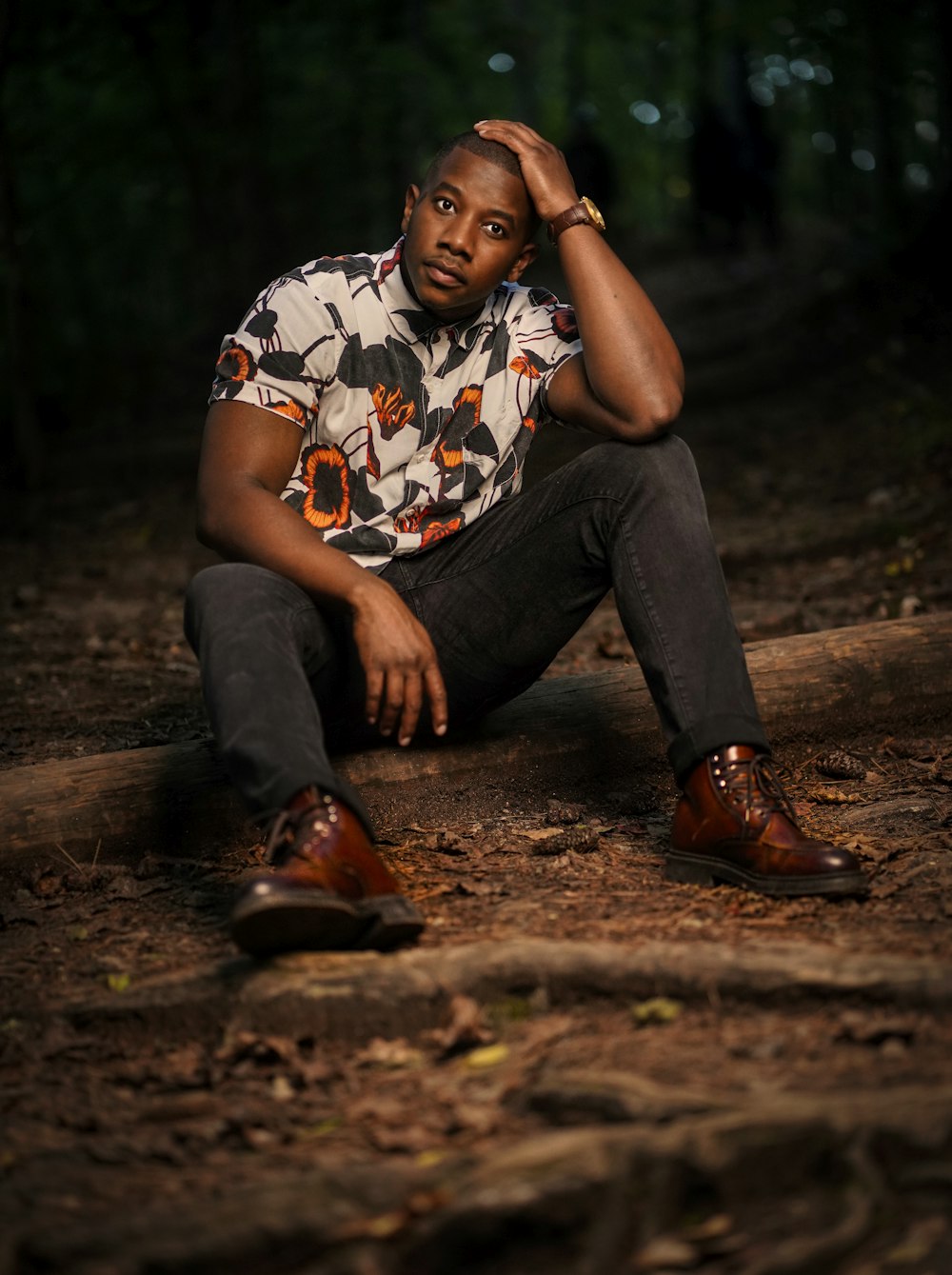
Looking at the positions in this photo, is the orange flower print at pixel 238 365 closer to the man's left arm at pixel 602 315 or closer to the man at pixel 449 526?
the man at pixel 449 526

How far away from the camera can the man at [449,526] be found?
9.22ft

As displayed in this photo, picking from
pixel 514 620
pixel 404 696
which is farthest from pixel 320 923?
pixel 514 620

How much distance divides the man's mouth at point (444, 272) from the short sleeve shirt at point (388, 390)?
13 cm

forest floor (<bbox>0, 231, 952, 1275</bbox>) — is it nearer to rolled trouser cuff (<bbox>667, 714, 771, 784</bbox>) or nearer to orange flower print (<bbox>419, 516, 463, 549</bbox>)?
rolled trouser cuff (<bbox>667, 714, 771, 784</bbox>)

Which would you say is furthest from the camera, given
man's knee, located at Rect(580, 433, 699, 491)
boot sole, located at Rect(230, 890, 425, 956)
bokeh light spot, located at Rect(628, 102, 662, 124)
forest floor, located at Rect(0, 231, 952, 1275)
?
bokeh light spot, located at Rect(628, 102, 662, 124)

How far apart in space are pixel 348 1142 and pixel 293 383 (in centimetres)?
179

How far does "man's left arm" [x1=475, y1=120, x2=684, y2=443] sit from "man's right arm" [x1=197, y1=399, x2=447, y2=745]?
0.74 metres

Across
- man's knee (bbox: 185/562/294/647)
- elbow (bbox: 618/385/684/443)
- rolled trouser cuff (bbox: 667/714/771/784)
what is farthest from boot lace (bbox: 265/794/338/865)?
elbow (bbox: 618/385/684/443)

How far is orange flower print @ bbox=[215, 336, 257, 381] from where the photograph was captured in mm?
3160

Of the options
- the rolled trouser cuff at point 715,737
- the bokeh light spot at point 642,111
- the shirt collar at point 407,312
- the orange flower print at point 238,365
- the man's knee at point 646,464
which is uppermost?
the bokeh light spot at point 642,111

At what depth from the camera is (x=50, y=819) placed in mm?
3309

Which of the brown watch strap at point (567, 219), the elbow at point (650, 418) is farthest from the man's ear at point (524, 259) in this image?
the elbow at point (650, 418)

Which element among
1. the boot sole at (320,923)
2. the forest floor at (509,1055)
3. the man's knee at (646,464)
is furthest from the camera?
the man's knee at (646,464)

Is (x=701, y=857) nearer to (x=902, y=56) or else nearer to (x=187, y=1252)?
(x=187, y=1252)
